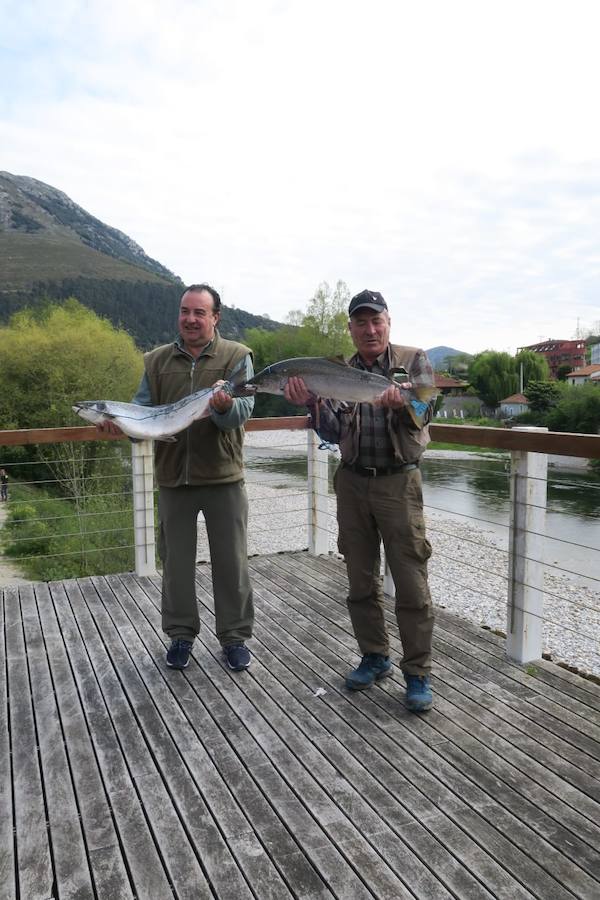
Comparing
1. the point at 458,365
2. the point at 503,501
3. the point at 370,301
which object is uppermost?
the point at 458,365

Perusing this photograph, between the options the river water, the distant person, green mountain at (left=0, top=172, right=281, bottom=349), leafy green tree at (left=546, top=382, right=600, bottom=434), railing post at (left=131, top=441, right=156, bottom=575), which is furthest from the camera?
green mountain at (left=0, top=172, right=281, bottom=349)

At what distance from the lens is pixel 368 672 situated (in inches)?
111

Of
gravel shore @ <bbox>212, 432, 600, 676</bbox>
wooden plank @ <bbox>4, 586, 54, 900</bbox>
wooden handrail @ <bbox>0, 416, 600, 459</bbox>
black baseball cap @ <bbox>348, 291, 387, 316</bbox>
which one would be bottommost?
gravel shore @ <bbox>212, 432, 600, 676</bbox>

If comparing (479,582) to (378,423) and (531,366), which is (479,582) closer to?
(378,423)

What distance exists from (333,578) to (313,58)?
5847 mm

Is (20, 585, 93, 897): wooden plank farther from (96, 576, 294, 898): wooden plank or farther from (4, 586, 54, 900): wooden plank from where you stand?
(96, 576, 294, 898): wooden plank

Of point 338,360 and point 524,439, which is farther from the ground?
point 338,360

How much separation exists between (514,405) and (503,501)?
4114 cm

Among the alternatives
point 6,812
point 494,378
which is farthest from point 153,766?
point 494,378

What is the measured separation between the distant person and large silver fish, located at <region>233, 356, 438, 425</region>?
46 cm

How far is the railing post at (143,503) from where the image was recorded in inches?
175

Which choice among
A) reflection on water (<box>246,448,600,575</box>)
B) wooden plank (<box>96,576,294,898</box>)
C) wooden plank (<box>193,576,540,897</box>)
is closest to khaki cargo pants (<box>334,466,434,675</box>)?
wooden plank (<box>193,576,540,897</box>)

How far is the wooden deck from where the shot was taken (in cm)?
169

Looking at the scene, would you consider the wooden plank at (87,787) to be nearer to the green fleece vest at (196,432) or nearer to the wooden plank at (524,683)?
the green fleece vest at (196,432)
